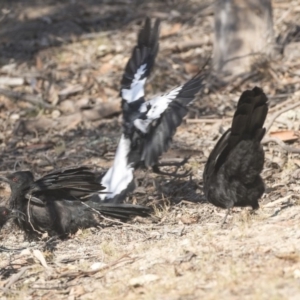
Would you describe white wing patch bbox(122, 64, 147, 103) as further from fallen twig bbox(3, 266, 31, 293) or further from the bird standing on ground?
fallen twig bbox(3, 266, 31, 293)

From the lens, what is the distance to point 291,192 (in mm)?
8234

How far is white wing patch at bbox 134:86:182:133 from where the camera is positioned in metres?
8.54

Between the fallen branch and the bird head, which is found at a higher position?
the fallen branch

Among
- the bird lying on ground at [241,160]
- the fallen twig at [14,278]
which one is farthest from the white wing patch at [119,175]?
the fallen twig at [14,278]

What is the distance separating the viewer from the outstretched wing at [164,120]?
8477 mm

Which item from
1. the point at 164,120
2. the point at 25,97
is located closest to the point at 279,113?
the point at 164,120

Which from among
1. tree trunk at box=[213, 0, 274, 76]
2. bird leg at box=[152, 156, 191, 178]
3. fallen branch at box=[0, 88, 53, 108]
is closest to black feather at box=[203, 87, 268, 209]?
bird leg at box=[152, 156, 191, 178]

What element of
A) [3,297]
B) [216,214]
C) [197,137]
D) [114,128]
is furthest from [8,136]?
[3,297]

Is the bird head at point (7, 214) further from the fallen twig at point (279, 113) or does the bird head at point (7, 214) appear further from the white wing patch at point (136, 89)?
the fallen twig at point (279, 113)

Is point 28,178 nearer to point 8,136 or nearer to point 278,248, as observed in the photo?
point 278,248

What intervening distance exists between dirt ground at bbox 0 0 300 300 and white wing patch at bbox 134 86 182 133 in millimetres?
830

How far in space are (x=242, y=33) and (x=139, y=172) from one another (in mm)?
3563

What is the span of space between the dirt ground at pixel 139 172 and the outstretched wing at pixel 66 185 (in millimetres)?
394

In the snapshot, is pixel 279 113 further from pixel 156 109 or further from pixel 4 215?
pixel 4 215
